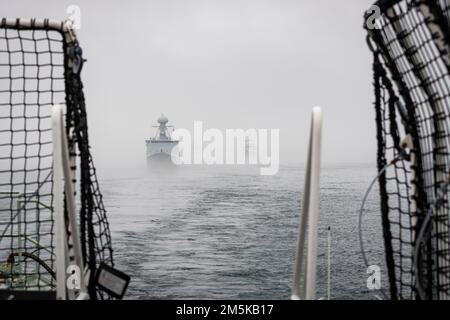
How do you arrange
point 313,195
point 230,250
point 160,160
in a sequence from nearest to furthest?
1. point 313,195
2. point 230,250
3. point 160,160

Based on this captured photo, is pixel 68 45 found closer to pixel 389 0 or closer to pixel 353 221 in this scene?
pixel 389 0

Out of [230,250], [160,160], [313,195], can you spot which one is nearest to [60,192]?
[313,195]

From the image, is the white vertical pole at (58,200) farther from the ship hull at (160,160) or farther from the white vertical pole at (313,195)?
the ship hull at (160,160)

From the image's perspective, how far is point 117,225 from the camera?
103 feet

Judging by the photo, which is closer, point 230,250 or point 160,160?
point 230,250

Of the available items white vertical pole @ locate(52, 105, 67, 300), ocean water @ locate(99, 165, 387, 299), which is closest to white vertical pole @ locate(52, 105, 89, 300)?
white vertical pole @ locate(52, 105, 67, 300)

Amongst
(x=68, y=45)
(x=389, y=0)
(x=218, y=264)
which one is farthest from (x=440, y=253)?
(x=218, y=264)

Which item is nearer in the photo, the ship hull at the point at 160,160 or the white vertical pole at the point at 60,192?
the white vertical pole at the point at 60,192

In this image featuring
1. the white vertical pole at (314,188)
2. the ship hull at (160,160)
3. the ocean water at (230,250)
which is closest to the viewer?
the white vertical pole at (314,188)

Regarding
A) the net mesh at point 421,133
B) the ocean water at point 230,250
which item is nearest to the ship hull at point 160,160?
the ocean water at point 230,250

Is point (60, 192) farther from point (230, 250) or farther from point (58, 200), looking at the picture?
A: point (230, 250)

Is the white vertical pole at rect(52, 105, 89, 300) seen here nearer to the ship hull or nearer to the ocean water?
the ocean water

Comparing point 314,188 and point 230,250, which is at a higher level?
point 314,188

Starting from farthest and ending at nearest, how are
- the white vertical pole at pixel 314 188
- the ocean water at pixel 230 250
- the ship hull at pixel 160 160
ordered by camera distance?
1. the ship hull at pixel 160 160
2. the ocean water at pixel 230 250
3. the white vertical pole at pixel 314 188
